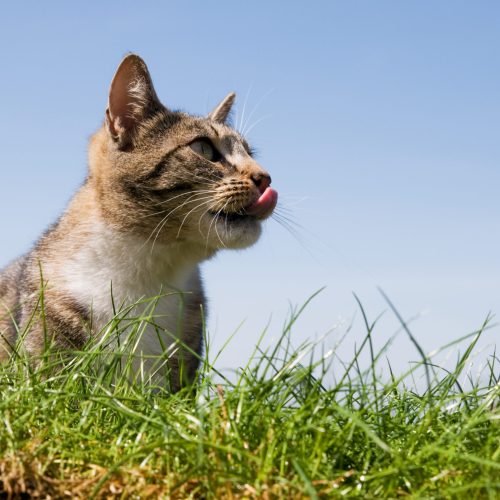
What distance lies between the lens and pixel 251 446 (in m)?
→ 2.39

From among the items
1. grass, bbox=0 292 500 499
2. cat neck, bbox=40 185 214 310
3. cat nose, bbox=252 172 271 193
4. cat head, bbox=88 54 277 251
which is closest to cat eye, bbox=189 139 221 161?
cat head, bbox=88 54 277 251

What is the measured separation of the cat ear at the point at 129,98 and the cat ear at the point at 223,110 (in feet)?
2.80

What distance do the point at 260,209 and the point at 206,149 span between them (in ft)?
2.23

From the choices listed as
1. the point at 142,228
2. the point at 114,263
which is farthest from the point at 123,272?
the point at 142,228

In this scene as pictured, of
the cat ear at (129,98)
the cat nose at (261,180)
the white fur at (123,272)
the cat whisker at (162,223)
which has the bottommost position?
the white fur at (123,272)

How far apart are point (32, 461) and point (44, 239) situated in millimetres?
2942

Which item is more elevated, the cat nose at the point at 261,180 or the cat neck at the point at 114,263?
the cat nose at the point at 261,180

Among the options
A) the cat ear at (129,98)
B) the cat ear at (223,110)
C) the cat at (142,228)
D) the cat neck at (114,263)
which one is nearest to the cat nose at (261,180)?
the cat at (142,228)

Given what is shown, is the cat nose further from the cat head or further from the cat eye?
the cat eye

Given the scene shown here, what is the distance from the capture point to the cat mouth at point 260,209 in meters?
4.57

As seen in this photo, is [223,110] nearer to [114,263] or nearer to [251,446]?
[114,263]

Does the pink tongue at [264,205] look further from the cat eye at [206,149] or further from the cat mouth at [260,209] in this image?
the cat eye at [206,149]

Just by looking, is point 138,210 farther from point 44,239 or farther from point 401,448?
point 401,448

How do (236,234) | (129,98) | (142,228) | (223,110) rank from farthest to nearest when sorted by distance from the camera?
(223,110) < (129,98) < (142,228) < (236,234)
